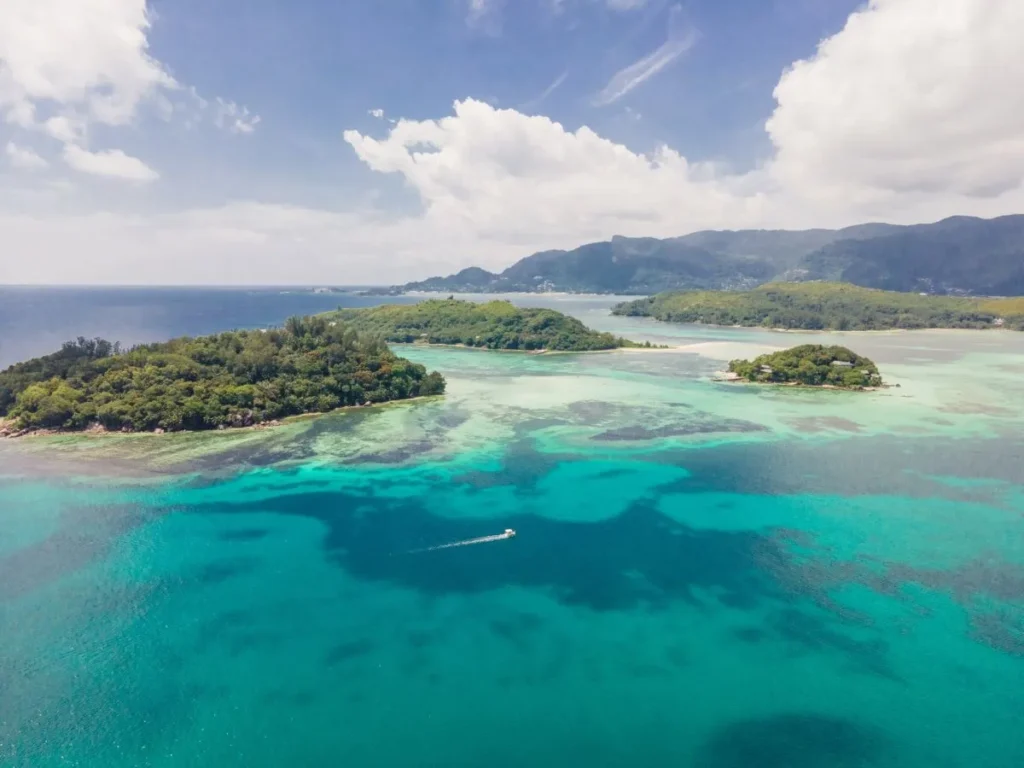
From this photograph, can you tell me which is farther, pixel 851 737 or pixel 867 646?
pixel 867 646

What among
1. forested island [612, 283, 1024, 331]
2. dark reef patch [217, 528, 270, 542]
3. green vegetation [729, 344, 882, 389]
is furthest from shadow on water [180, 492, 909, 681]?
forested island [612, 283, 1024, 331]

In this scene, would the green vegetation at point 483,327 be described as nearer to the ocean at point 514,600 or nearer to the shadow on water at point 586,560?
the ocean at point 514,600

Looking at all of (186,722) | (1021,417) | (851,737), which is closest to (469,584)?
(186,722)

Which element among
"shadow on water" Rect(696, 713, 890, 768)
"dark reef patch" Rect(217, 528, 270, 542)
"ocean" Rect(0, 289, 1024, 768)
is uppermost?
"dark reef patch" Rect(217, 528, 270, 542)

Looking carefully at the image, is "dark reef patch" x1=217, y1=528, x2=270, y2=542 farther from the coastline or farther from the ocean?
the coastline

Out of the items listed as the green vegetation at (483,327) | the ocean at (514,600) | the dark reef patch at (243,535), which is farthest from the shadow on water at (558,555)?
the green vegetation at (483,327)

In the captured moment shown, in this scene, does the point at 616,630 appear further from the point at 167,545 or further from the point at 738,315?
the point at 738,315

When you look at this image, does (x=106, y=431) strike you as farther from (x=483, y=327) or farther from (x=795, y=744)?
(x=483, y=327)
